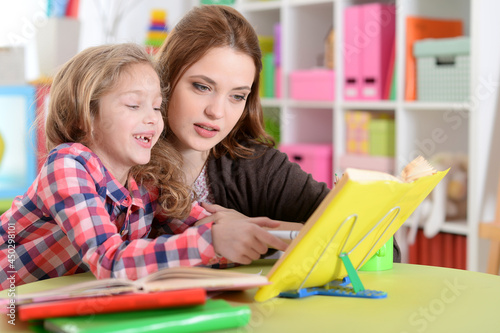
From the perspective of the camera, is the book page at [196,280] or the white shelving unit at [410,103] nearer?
the book page at [196,280]

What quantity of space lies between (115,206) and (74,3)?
2.31 metres

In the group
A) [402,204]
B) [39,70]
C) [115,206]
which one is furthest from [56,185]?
[39,70]

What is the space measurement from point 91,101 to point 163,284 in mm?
464

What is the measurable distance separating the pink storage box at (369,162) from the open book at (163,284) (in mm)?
1991

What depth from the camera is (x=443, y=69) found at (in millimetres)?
2486

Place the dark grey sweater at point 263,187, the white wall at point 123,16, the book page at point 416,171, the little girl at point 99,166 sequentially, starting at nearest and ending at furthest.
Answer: the book page at point 416,171, the little girl at point 99,166, the dark grey sweater at point 263,187, the white wall at point 123,16

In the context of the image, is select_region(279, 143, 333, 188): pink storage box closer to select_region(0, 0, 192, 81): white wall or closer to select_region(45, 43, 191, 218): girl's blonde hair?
select_region(0, 0, 192, 81): white wall

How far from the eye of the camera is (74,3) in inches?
126

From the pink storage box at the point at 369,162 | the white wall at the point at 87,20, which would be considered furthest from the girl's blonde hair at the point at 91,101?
the white wall at the point at 87,20

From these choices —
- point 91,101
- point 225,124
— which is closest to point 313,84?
point 225,124

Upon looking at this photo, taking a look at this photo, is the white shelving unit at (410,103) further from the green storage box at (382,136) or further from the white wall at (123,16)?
the white wall at (123,16)

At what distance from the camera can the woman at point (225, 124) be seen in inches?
53.0

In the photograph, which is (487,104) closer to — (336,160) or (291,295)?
(336,160)

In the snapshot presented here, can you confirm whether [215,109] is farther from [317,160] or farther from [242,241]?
[317,160]
